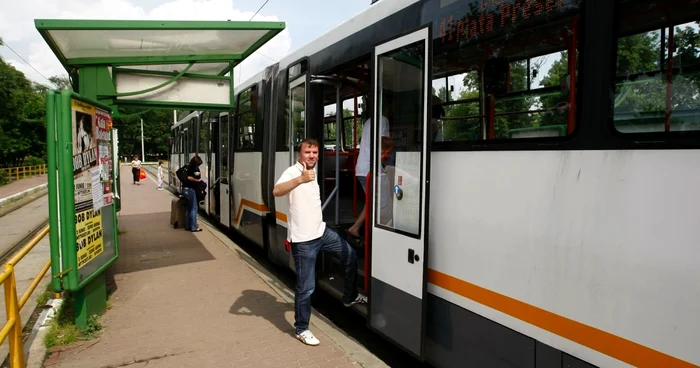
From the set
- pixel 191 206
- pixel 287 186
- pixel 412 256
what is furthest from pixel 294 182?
pixel 191 206

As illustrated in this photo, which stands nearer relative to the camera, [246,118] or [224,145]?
[246,118]

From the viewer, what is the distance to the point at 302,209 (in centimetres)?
436

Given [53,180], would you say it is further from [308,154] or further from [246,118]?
[246,118]

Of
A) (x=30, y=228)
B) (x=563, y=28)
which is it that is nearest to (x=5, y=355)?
(x=563, y=28)

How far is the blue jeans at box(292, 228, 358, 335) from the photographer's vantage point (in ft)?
14.5

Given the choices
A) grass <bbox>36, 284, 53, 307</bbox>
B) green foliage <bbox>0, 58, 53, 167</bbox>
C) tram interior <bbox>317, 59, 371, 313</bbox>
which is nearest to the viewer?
tram interior <bbox>317, 59, 371, 313</bbox>

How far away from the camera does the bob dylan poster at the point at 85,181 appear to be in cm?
462

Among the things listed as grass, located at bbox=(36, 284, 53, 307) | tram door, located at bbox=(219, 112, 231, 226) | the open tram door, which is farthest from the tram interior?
grass, located at bbox=(36, 284, 53, 307)

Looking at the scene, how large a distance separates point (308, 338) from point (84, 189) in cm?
271

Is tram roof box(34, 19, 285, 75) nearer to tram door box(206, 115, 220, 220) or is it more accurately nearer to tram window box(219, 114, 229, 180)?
tram window box(219, 114, 229, 180)

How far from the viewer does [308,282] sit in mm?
4465

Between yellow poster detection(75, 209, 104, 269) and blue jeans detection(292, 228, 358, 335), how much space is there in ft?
6.98

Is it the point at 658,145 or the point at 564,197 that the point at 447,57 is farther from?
the point at 658,145

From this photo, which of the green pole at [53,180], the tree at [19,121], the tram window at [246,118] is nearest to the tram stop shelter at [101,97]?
the green pole at [53,180]
